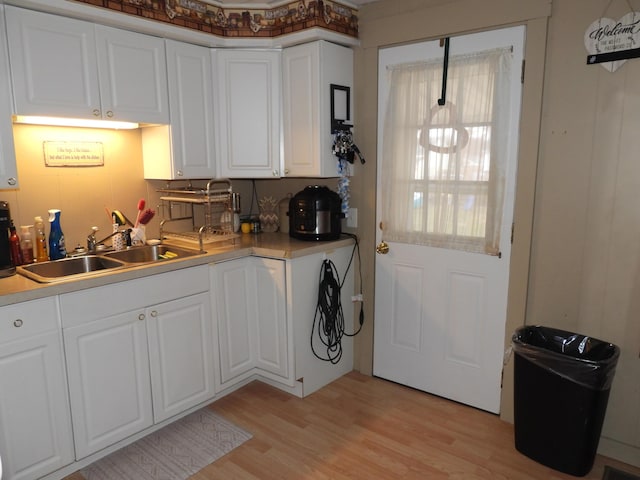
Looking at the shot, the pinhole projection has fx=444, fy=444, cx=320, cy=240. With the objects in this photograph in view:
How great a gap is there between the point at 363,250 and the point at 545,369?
1343 millimetres

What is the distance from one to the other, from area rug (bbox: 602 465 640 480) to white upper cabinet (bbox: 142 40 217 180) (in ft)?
9.00

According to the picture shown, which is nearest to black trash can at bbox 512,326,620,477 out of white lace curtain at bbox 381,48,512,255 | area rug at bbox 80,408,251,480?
white lace curtain at bbox 381,48,512,255

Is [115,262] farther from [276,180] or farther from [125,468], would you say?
[276,180]

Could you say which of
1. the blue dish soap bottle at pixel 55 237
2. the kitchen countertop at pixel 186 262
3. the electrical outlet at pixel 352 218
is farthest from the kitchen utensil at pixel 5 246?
the electrical outlet at pixel 352 218

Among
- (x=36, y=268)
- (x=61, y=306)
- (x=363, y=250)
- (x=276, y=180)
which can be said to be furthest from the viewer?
(x=276, y=180)

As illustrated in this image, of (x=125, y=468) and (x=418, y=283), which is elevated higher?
(x=418, y=283)

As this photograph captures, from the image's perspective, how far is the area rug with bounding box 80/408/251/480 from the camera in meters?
2.18

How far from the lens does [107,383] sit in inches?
86.7

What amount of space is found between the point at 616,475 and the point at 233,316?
85.9 inches

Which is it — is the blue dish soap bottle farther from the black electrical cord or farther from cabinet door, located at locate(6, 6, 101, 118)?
the black electrical cord

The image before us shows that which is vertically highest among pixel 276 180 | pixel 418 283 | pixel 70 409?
pixel 276 180

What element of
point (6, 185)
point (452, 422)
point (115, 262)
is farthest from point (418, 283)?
point (6, 185)

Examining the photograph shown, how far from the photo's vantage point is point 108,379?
220 cm

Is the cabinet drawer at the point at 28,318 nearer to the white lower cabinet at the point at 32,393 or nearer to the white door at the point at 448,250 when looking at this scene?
the white lower cabinet at the point at 32,393
